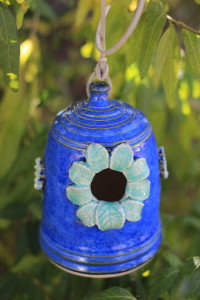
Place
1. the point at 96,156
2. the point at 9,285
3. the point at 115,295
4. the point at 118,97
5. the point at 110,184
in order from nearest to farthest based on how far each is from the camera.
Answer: the point at 96,156 → the point at 115,295 → the point at 110,184 → the point at 9,285 → the point at 118,97

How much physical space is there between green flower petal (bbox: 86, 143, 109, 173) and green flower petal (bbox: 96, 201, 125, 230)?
12 centimetres

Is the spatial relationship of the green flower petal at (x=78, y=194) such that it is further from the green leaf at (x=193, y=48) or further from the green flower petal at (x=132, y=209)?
the green leaf at (x=193, y=48)

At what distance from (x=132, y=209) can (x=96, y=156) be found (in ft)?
0.59

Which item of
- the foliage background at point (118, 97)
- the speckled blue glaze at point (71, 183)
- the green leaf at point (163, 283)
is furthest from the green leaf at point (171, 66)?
the green leaf at point (163, 283)

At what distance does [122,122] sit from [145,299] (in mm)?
547

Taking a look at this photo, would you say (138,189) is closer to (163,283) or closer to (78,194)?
(78,194)

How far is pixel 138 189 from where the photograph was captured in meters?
1.14

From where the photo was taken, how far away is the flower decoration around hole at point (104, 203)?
3.56ft

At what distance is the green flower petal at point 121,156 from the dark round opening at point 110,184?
379 mm

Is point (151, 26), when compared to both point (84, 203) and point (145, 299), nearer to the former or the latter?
point (84, 203)

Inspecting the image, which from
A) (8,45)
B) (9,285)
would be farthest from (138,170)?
(9,285)

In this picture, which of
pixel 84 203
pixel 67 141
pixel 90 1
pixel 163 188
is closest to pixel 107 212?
pixel 84 203

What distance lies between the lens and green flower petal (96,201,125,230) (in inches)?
44.0

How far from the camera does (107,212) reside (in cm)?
112
